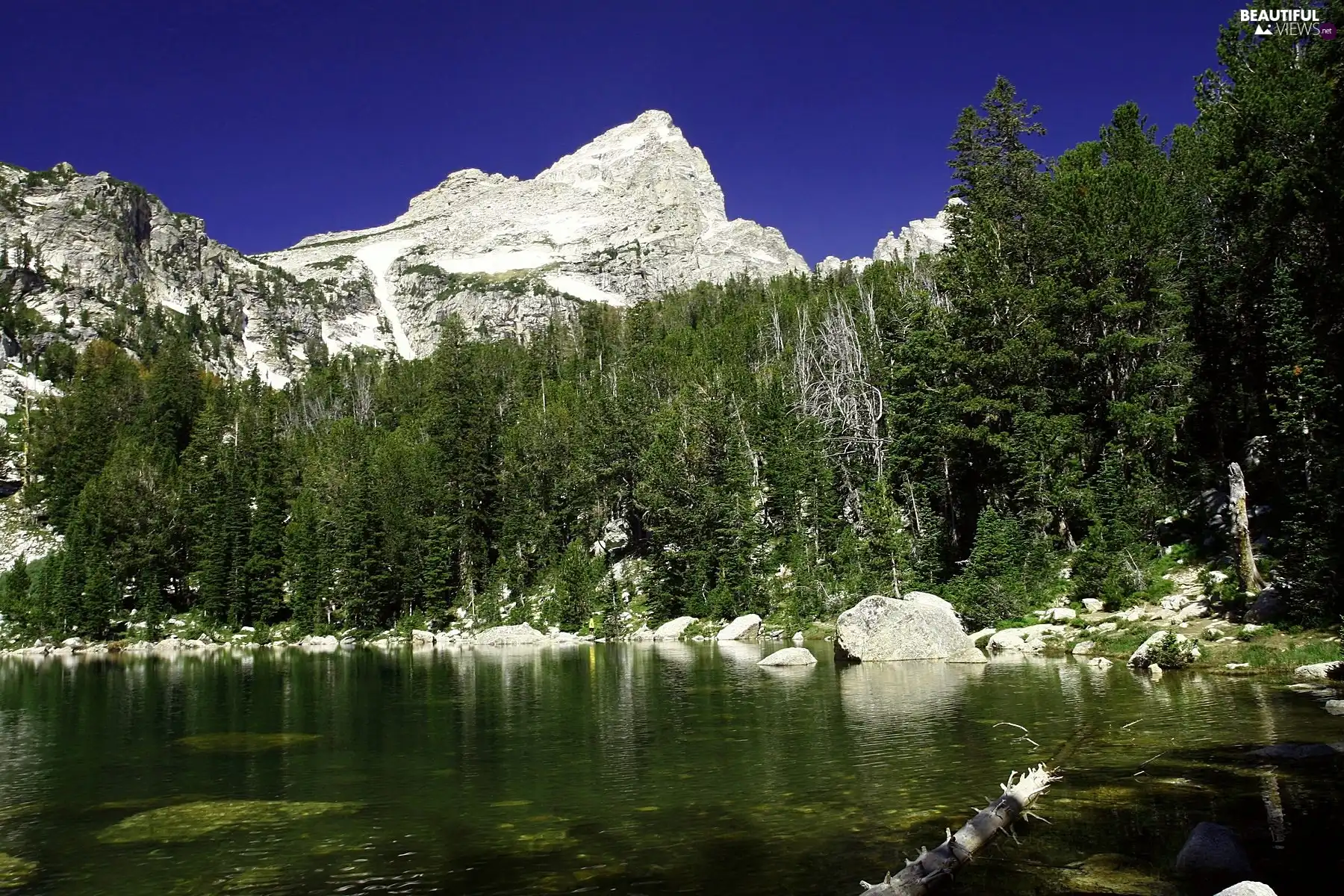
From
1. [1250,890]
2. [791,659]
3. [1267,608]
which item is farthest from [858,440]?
[1250,890]

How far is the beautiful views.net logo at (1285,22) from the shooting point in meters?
40.3

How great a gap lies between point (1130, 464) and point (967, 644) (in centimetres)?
1646

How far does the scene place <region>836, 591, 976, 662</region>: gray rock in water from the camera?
4072cm

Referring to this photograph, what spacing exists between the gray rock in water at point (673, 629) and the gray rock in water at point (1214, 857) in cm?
5716

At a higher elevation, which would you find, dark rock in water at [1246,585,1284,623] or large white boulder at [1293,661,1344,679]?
dark rock in water at [1246,585,1284,623]

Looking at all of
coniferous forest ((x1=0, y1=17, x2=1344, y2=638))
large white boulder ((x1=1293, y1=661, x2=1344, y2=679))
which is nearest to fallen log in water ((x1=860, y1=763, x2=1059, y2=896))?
large white boulder ((x1=1293, y1=661, x2=1344, y2=679))

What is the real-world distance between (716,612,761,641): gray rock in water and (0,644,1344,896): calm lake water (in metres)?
26.2

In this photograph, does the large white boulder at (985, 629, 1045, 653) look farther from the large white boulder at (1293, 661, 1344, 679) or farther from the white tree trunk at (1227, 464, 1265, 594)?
the large white boulder at (1293, 661, 1344, 679)

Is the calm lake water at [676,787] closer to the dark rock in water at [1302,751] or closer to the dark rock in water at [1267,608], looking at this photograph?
the dark rock in water at [1302,751]

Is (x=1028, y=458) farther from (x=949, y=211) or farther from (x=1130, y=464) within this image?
(x=949, y=211)

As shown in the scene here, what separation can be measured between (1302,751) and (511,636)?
65253 millimetres

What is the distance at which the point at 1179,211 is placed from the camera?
49.8 metres

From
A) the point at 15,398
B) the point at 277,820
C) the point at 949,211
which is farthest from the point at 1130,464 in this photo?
the point at 15,398

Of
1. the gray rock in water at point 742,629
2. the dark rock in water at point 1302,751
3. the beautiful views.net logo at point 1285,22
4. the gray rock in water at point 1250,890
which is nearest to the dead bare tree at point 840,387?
the gray rock in water at point 742,629
